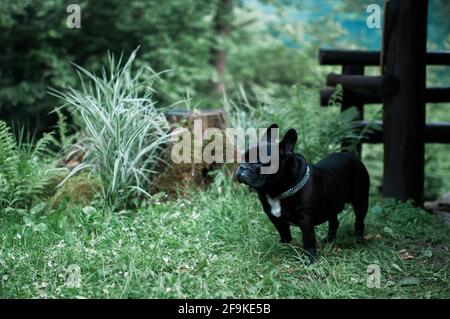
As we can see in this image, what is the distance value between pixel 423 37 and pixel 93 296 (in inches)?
183

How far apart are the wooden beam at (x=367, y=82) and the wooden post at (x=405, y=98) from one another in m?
0.10

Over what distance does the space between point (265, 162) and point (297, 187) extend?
1.19ft

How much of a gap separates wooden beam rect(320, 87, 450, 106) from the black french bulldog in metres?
2.60

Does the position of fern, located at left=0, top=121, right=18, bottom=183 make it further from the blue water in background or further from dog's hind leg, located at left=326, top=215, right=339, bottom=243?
the blue water in background

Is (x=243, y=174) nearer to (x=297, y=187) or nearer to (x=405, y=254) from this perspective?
(x=297, y=187)

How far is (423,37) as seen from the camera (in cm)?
628

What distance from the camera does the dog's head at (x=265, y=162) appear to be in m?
3.96

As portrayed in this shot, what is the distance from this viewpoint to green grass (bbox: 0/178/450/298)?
12.4 ft

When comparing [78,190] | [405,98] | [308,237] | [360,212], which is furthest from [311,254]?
[405,98]

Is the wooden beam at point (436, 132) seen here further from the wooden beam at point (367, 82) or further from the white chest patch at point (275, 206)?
the white chest patch at point (275, 206)

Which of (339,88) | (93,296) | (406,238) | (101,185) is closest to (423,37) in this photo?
(339,88)

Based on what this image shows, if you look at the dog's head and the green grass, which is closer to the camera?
the green grass

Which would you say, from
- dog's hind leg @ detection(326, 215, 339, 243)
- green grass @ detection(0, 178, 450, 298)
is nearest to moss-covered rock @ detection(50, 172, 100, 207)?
green grass @ detection(0, 178, 450, 298)

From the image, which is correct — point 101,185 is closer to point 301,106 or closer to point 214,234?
point 214,234
